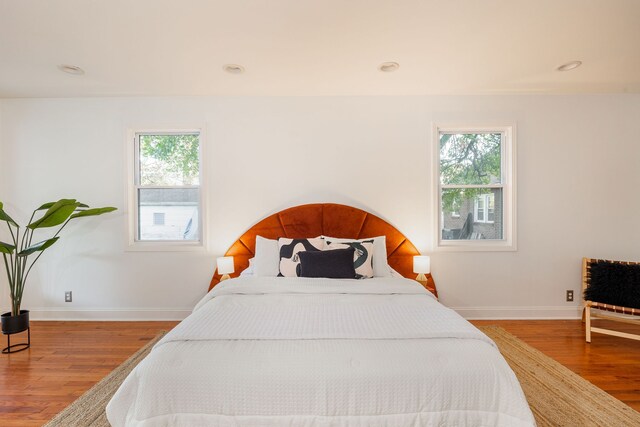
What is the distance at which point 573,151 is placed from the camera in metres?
3.31

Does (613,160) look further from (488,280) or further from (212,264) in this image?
(212,264)

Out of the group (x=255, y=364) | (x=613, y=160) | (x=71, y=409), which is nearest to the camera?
(x=255, y=364)

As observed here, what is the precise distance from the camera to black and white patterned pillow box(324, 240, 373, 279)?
271 centimetres

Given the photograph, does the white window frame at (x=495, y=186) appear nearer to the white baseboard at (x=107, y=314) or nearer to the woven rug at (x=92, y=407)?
the white baseboard at (x=107, y=314)

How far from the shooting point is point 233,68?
8.87 feet

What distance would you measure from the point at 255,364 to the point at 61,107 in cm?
362

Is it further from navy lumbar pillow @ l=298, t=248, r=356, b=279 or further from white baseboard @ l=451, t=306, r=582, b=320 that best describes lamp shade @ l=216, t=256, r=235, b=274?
white baseboard @ l=451, t=306, r=582, b=320

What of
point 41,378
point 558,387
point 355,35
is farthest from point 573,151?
point 41,378

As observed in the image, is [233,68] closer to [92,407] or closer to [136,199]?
[136,199]

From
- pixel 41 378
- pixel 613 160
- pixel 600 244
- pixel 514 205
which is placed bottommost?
pixel 41 378

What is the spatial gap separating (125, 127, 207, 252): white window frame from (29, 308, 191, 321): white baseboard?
2.12 feet

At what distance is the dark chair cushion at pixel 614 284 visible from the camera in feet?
8.76

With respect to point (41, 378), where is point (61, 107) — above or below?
above

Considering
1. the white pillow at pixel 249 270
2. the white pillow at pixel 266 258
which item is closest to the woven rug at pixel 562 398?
the white pillow at pixel 266 258
